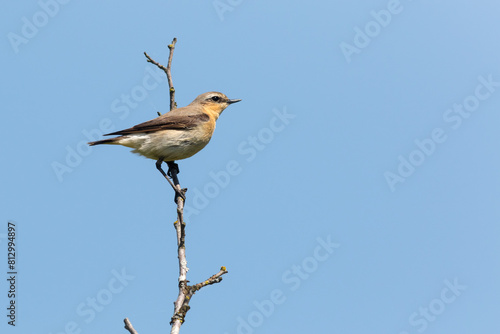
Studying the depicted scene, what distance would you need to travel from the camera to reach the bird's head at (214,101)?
1230 cm

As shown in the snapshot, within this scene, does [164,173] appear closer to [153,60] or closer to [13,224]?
[153,60]

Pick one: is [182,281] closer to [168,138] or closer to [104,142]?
[168,138]

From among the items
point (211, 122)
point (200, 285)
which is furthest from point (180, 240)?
point (211, 122)

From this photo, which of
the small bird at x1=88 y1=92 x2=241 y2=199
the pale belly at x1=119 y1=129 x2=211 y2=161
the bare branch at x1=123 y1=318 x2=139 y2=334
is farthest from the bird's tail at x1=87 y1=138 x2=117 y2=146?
the bare branch at x1=123 y1=318 x2=139 y2=334

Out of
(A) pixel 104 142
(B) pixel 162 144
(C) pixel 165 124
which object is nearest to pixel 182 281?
(B) pixel 162 144

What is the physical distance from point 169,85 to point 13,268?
13.6 feet

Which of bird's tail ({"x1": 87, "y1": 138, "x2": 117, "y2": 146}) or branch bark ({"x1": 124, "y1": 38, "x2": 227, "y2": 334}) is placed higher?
bird's tail ({"x1": 87, "y1": 138, "x2": 117, "y2": 146})

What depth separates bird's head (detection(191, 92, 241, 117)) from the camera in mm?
12305

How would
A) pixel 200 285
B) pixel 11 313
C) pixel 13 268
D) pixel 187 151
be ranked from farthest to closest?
pixel 187 151, pixel 13 268, pixel 11 313, pixel 200 285

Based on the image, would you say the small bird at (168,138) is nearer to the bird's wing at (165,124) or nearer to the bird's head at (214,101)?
the bird's wing at (165,124)

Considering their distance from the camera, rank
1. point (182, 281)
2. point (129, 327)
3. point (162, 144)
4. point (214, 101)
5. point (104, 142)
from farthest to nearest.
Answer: point (214, 101) < point (162, 144) < point (104, 142) < point (182, 281) < point (129, 327)

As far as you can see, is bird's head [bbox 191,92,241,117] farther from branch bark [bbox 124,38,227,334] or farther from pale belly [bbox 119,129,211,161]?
branch bark [bbox 124,38,227,334]

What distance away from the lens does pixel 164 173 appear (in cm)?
1006

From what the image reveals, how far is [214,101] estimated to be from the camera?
12.4 m
